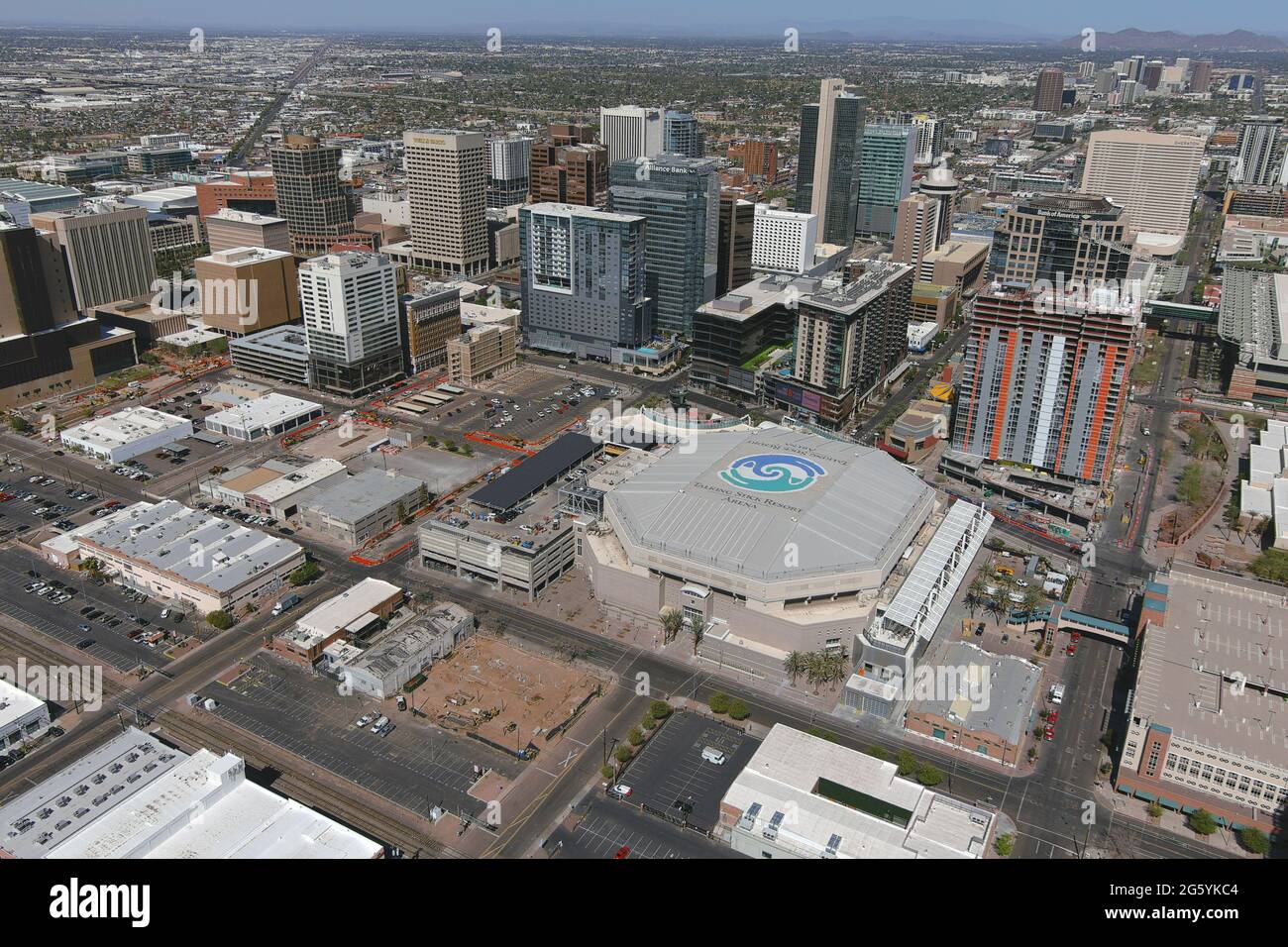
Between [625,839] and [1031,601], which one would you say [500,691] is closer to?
[625,839]

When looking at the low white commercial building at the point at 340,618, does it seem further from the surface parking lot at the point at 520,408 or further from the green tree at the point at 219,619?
the surface parking lot at the point at 520,408

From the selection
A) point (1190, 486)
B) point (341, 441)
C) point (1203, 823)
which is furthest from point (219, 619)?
point (1190, 486)

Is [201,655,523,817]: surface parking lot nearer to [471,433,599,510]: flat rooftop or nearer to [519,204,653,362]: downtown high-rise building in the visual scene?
[471,433,599,510]: flat rooftop

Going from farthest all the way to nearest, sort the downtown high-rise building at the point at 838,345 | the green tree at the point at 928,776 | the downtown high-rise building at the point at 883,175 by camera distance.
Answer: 1. the downtown high-rise building at the point at 883,175
2. the downtown high-rise building at the point at 838,345
3. the green tree at the point at 928,776

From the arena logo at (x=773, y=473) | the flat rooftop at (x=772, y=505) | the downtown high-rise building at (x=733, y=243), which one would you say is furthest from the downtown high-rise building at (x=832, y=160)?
the arena logo at (x=773, y=473)

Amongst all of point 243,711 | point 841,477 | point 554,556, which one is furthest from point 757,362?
point 243,711
